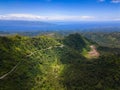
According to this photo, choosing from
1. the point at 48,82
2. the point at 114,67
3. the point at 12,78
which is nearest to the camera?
the point at 12,78

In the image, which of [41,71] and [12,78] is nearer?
[12,78]

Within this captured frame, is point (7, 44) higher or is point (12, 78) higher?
point (7, 44)

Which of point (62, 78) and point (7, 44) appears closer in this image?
point (62, 78)

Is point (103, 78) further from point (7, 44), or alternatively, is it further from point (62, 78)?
point (7, 44)

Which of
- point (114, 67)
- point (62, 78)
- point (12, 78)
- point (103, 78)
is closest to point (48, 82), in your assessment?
point (62, 78)

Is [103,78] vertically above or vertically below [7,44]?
below

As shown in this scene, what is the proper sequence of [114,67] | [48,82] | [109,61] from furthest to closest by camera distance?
[109,61] → [114,67] → [48,82]

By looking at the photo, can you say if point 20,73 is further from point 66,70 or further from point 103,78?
point 103,78

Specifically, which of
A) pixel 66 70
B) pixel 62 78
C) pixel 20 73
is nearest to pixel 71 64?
pixel 66 70

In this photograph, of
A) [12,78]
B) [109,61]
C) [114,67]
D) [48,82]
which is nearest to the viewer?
[12,78]
